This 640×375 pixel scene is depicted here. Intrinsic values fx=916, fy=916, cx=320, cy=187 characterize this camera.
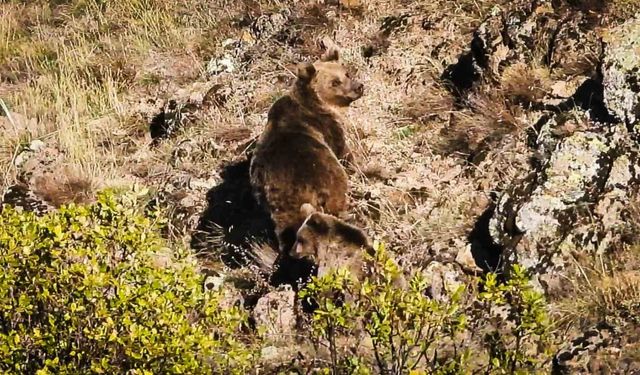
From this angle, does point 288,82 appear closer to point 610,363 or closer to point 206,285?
point 206,285

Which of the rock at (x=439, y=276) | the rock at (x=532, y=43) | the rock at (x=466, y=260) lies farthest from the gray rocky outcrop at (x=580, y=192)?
the rock at (x=532, y=43)

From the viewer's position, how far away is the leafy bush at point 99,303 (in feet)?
15.0

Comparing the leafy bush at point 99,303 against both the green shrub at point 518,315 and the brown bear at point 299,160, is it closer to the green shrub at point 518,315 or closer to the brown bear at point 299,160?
the green shrub at point 518,315

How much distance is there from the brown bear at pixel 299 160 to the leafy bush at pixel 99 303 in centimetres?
226

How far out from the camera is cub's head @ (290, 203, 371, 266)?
683 cm

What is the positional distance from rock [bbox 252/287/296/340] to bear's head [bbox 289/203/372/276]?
0.48 m

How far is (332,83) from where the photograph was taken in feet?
30.1

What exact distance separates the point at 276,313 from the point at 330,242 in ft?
2.40

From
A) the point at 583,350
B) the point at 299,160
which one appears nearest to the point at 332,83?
the point at 299,160

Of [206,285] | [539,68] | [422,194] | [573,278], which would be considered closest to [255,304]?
[206,285]

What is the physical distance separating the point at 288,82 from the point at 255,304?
4098 mm

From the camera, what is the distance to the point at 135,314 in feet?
15.4

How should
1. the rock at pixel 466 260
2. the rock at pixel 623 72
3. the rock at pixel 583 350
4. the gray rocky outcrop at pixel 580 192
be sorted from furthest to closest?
1. the rock at pixel 623 72
2. the rock at pixel 466 260
3. the gray rocky outcrop at pixel 580 192
4. the rock at pixel 583 350

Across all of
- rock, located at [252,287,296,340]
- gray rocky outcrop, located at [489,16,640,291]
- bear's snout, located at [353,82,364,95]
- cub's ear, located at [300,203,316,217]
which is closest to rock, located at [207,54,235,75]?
bear's snout, located at [353,82,364,95]
